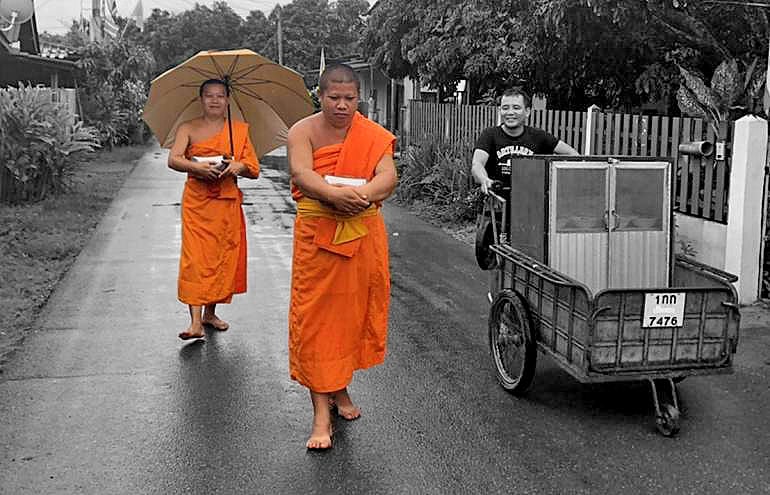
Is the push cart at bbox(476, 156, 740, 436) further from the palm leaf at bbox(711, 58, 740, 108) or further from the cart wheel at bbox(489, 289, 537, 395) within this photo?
the palm leaf at bbox(711, 58, 740, 108)

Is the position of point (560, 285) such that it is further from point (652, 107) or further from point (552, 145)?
point (652, 107)

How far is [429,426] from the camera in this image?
482 centimetres

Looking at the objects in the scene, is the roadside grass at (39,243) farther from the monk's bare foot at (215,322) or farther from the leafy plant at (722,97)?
the leafy plant at (722,97)

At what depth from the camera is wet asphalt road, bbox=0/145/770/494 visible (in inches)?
164

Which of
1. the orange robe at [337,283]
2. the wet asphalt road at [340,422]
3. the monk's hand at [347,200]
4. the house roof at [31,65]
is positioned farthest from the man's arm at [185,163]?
the house roof at [31,65]

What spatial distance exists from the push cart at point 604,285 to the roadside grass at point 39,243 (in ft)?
11.3

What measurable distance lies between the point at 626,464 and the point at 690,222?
4.46 meters

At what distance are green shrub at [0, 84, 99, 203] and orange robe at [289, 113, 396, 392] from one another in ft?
34.4

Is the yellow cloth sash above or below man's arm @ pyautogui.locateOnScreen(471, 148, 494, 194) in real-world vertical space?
below

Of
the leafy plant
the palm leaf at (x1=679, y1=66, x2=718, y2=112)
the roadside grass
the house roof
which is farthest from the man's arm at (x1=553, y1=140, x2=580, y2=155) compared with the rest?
the house roof

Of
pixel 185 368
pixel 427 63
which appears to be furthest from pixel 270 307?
pixel 427 63

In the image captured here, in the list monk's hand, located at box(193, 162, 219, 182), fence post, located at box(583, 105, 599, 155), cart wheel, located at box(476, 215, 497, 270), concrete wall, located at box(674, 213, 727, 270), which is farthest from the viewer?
fence post, located at box(583, 105, 599, 155)

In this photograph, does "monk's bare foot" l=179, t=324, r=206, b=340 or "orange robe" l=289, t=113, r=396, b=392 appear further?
"monk's bare foot" l=179, t=324, r=206, b=340

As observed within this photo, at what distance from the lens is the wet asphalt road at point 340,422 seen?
164 inches
